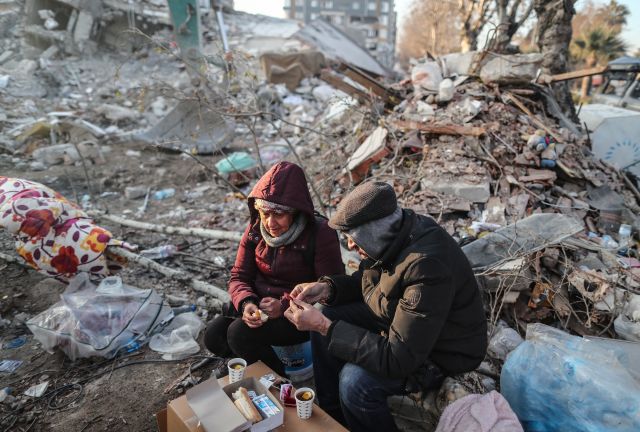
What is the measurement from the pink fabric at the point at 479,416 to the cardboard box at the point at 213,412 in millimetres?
745

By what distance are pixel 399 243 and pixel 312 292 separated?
0.69m

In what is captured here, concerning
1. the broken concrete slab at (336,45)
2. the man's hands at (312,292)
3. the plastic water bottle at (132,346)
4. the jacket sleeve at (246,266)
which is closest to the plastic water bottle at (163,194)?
the plastic water bottle at (132,346)

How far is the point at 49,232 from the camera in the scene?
3.18 meters

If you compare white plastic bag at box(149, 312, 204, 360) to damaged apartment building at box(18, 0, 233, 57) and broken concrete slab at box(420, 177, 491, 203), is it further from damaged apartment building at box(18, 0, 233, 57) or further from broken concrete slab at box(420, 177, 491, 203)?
damaged apartment building at box(18, 0, 233, 57)

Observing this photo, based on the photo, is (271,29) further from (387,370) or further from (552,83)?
(387,370)

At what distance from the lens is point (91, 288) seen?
316 cm

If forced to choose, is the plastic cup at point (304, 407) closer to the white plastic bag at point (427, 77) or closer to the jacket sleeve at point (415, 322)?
the jacket sleeve at point (415, 322)

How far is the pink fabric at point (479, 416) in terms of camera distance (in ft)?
5.62

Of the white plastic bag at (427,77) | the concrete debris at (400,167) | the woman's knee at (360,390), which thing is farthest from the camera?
the white plastic bag at (427,77)

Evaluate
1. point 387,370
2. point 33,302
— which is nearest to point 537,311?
point 387,370

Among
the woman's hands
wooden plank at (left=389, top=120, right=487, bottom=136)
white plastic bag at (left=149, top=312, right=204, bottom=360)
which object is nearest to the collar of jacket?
the woman's hands

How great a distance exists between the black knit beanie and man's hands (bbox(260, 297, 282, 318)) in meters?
0.79

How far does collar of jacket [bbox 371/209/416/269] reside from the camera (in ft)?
5.78

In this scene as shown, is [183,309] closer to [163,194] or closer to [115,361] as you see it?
[115,361]
